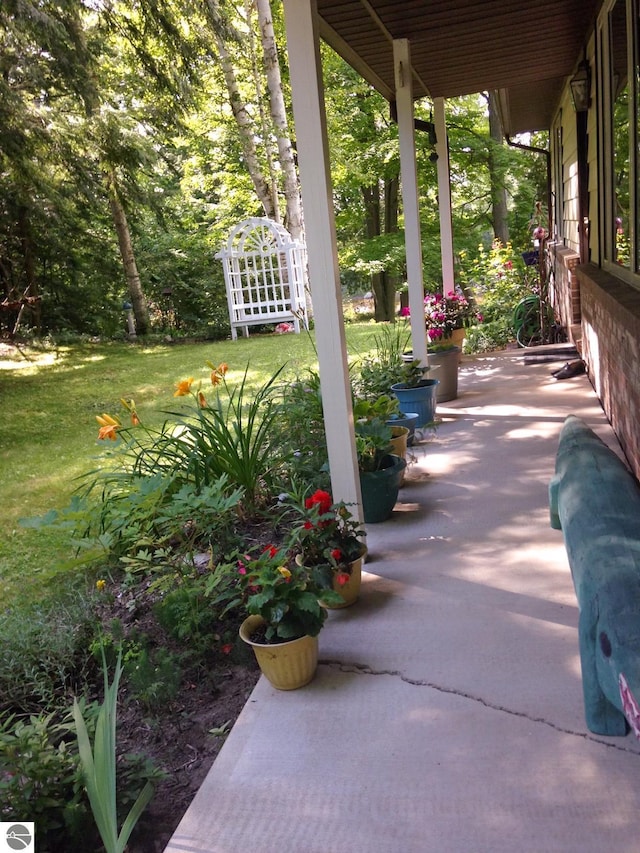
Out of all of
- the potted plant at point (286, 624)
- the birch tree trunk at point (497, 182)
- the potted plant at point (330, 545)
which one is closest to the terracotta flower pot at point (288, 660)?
the potted plant at point (286, 624)

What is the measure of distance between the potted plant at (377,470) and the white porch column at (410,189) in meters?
1.91

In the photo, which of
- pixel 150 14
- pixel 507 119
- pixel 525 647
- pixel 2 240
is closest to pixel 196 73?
pixel 150 14

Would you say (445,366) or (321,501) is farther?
(445,366)

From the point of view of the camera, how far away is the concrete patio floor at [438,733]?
5.74ft

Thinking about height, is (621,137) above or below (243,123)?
below

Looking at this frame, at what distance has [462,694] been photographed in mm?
2246

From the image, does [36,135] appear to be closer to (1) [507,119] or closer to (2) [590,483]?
(1) [507,119]

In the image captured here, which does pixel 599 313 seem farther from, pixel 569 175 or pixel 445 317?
pixel 569 175

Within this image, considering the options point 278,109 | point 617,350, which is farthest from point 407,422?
point 278,109

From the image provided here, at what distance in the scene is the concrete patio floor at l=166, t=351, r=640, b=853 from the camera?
1751mm

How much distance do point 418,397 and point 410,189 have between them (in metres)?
1.51

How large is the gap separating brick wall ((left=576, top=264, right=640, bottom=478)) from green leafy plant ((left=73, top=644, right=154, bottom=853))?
234cm

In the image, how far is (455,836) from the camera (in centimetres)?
171

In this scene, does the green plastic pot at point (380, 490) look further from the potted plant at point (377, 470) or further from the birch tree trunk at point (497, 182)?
the birch tree trunk at point (497, 182)
